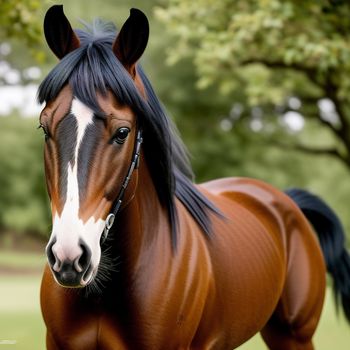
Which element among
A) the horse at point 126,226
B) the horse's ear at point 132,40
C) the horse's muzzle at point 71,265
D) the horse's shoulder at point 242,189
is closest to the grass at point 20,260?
the horse's shoulder at point 242,189

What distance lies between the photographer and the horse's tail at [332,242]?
5.76 meters

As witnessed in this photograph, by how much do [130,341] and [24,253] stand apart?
32.1 meters

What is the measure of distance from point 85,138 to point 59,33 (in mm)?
573

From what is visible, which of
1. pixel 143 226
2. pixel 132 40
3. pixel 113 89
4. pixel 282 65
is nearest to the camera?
pixel 113 89

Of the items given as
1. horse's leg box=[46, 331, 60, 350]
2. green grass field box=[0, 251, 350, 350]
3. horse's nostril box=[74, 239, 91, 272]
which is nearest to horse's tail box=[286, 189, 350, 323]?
green grass field box=[0, 251, 350, 350]

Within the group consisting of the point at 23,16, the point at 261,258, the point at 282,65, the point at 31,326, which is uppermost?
the point at 23,16

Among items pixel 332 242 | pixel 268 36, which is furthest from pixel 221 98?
pixel 332 242

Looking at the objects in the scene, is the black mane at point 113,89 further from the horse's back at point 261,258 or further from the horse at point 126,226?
the horse's back at point 261,258

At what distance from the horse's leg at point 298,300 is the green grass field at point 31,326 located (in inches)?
33.7

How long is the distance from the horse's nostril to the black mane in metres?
0.55

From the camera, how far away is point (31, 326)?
1049 cm

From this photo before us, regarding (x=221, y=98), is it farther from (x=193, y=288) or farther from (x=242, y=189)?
(x=193, y=288)

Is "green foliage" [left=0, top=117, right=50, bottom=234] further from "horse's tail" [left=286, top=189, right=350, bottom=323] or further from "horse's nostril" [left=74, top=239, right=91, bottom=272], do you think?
"horse's nostril" [left=74, top=239, right=91, bottom=272]

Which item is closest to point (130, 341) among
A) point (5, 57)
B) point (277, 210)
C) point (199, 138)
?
point (277, 210)
